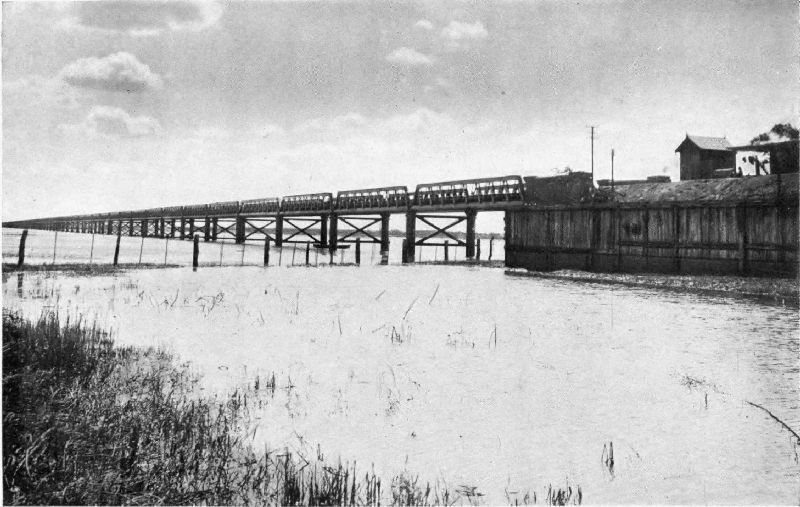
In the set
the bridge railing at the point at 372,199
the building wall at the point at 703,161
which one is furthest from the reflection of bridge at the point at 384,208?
the building wall at the point at 703,161

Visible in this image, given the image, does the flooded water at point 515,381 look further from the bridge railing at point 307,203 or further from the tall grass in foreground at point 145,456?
the bridge railing at point 307,203

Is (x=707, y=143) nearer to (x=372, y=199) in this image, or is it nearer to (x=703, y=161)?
(x=703, y=161)

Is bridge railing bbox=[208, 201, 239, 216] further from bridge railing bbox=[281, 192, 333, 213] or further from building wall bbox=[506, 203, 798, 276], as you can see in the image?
building wall bbox=[506, 203, 798, 276]

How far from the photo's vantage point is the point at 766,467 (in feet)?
14.7

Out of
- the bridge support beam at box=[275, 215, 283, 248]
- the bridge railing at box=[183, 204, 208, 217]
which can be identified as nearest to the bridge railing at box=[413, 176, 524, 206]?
the bridge support beam at box=[275, 215, 283, 248]

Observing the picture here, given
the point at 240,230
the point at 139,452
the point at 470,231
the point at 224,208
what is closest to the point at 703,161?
the point at 470,231

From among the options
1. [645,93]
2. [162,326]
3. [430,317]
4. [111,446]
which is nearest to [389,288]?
[430,317]

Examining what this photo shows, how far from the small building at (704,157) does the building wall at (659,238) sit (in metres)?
21.1

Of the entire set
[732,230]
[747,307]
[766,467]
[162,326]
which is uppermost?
[732,230]

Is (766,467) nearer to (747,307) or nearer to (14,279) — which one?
(747,307)

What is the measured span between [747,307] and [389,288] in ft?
31.7

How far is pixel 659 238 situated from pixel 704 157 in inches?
894

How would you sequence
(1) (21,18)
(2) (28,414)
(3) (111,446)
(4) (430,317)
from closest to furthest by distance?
1. (3) (111,446)
2. (2) (28,414)
3. (1) (21,18)
4. (4) (430,317)

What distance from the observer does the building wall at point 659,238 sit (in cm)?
1745
